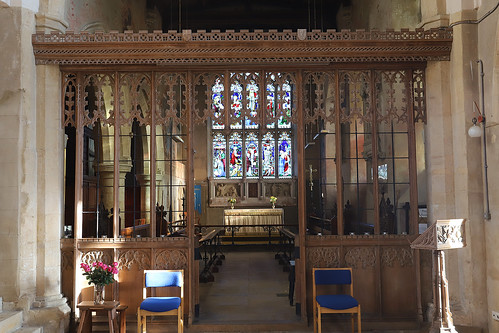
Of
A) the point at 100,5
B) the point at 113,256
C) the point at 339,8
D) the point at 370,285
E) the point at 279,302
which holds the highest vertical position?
the point at 339,8

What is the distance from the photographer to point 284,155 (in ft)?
51.7

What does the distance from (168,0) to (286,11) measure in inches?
133

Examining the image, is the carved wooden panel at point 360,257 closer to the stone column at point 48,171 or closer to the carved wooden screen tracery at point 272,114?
the carved wooden screen tracery at point 272,114

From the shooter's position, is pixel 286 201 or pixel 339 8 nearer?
pixel 339 8

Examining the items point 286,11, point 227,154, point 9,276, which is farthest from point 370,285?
point 227,154

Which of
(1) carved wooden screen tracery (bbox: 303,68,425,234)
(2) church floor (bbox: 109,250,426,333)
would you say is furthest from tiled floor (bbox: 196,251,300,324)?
(1) carved wooden screen tracery (bbox: 303,68,425,234)

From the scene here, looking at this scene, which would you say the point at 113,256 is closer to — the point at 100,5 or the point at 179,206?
the point at 100,5

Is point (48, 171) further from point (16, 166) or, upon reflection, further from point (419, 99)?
point (419, 99)

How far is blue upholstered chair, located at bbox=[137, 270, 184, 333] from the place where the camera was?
199 inches

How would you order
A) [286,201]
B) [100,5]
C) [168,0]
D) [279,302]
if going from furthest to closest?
[286,201], [168,0], [100,5], [279,302]

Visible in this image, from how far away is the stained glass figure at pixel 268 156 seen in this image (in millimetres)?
15602

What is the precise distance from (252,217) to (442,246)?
961cm

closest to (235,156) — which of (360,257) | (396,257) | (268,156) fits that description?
(268,156)

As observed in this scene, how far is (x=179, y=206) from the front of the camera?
13.4m
